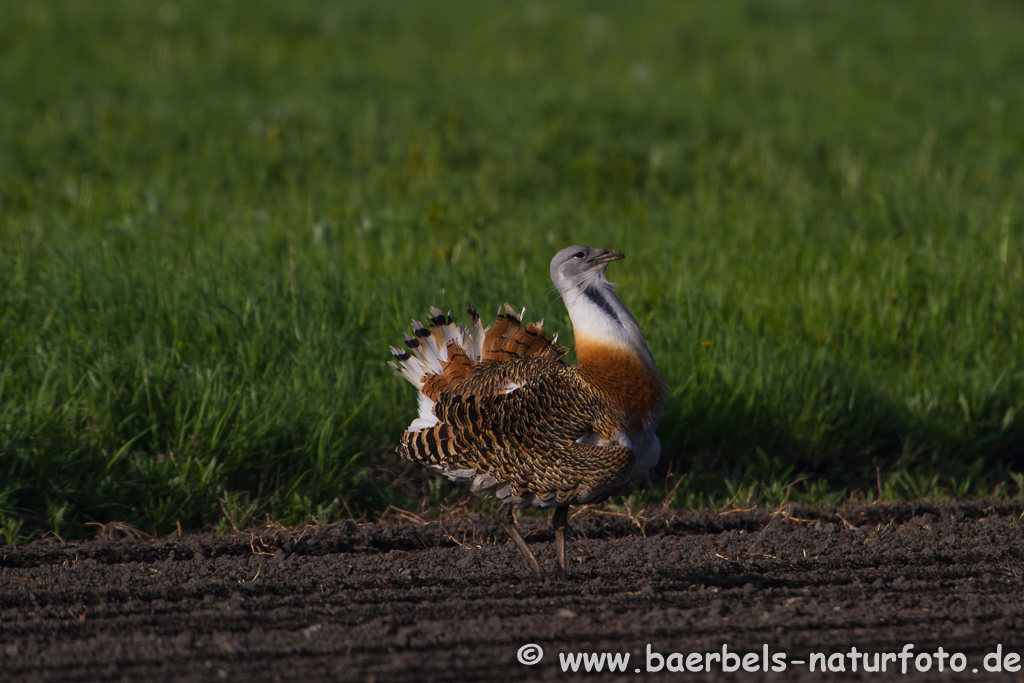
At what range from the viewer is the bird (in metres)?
3.49

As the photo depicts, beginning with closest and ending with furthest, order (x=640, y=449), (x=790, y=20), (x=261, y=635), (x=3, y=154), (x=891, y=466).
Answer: (x=261, y=635) < (x=640, y=449) < (x=891, y=466) < (x=3, y=154) < (x=790, y=20)

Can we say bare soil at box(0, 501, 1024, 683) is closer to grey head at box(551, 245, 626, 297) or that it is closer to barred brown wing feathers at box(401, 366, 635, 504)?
barred brown wing feathers at box(401, 366, 635, 504)

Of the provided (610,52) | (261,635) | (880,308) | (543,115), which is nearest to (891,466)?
(880,308)

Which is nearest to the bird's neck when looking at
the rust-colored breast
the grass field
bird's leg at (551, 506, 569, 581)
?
the rust-colored breast

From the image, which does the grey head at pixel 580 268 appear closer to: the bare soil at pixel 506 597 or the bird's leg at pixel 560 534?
the bird's leg at pixel 560 534

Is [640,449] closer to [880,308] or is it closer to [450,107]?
[880,308]

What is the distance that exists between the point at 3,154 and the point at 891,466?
6383mm

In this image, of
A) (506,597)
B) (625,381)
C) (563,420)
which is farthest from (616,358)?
(506,597)

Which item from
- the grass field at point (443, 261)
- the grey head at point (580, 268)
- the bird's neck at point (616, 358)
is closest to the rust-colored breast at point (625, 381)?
the bird's neck at point (616, 358)

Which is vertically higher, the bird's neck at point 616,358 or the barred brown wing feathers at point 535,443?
the bird's neck at point 616,358

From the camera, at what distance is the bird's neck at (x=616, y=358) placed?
355cm

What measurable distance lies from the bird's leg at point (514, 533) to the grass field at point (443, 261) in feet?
2.51

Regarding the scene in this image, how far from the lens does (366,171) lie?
7973 millimetres

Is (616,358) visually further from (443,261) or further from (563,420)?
(443,261)
